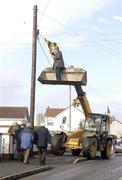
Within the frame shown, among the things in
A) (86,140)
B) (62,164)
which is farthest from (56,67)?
(62,164)

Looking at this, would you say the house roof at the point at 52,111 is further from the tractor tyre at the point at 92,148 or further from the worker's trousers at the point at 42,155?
the worker's trousers at the point at 42,155

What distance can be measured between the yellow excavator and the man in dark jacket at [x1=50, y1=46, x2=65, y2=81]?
1.04ft

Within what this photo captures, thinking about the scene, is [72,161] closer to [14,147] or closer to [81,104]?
[14,147]

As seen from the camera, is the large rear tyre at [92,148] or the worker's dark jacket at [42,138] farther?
the large rear tyre at [92,148]

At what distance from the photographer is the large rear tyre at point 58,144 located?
31641mm

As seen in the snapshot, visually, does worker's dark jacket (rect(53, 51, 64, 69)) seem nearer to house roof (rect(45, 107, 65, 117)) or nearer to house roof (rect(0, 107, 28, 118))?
house roof (rect(0, 107, 28, 118))

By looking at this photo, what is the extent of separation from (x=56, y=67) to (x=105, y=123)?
181 inches

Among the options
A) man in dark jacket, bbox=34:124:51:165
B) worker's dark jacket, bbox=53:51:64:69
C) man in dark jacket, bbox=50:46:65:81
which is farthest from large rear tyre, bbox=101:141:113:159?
man in dark jacket, bbox=34:124:51:165

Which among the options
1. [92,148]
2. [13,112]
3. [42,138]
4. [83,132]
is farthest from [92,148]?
[13,112]

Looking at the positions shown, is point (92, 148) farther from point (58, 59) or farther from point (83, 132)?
point (58, 59)

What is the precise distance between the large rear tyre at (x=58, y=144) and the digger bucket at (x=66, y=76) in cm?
381

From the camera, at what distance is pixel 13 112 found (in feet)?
364

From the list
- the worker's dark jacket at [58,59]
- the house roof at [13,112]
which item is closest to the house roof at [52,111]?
the house roof at [13,112]

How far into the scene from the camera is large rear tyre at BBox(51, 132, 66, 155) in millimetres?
31641
